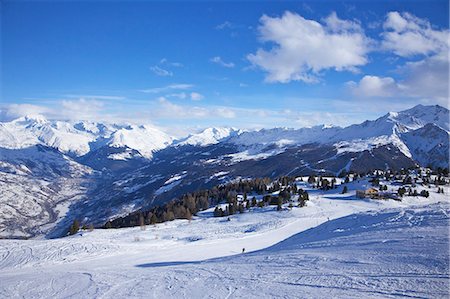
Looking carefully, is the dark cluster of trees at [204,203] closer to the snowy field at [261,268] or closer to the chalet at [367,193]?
the chalet at [367,193]

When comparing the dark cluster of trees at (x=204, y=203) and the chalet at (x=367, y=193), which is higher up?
the chalet at (x=367, y=193)

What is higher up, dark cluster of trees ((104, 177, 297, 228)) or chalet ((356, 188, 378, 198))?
chalet ((356, 188, 378, 198))

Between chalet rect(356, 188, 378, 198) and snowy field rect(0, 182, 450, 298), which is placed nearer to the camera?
snowy field rect(0, 182, 450, 298)

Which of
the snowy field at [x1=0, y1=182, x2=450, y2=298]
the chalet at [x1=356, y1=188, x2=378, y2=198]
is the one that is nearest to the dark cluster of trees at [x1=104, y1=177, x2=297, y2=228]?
the chalet at [x1=356, y1=188, x2=378, y2=198]

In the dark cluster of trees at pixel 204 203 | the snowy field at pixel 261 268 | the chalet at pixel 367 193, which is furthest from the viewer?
the chalet at pixel 367 193

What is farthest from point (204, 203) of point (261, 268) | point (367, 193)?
point (261, 268)

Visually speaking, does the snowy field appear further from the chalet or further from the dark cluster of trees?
the chalet

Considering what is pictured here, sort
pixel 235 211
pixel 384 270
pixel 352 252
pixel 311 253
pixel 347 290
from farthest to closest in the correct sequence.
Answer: pixel 235 211
pixel 311 253
pixel 352 252
pixel 384 270
pixel 347 290

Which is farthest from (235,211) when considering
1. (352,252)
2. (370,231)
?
(352,252)

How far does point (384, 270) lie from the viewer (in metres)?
15.0

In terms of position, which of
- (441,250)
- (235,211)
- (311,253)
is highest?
(441,250)

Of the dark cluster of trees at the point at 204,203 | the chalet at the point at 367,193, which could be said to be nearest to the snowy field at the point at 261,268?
the dark cluster of trees at the point at 204,203

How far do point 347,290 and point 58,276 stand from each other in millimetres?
17235

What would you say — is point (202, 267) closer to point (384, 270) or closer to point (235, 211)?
point (384, 270)
